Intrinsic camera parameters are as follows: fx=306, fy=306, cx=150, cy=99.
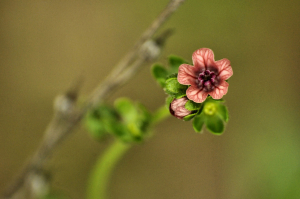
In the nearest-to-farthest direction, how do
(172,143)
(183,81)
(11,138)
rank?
(183,81) < (11,138) < (172,143)

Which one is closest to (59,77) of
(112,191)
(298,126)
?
(112,191)

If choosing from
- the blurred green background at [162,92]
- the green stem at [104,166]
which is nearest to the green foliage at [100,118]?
the green stem at [104,166]

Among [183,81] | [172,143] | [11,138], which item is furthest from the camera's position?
[172,143]

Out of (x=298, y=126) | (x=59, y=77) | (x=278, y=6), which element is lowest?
(x=59, y=77)

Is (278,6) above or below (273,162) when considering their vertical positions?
above

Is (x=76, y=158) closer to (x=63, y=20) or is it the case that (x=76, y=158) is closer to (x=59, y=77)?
(x=59, y=77)

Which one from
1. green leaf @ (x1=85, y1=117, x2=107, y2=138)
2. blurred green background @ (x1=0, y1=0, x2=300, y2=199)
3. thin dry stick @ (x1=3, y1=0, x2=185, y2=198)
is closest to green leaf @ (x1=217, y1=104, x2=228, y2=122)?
thin dry stick @ (x1=3, y1=0, x2=185, y2=198)

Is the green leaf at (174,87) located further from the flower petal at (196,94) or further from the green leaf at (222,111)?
the green leaf at (222,111)
